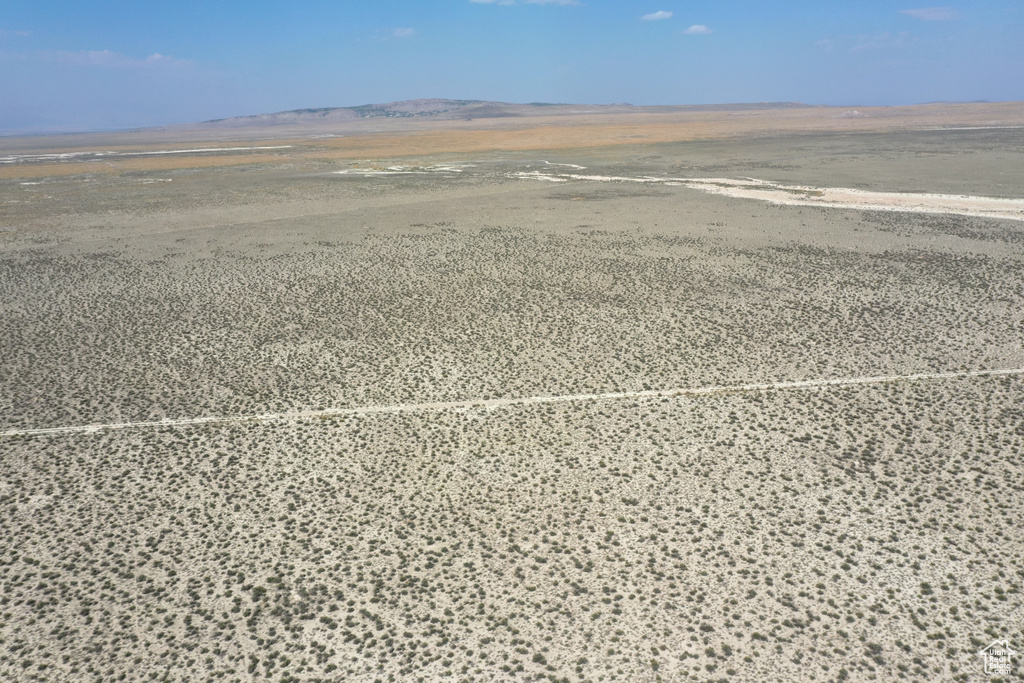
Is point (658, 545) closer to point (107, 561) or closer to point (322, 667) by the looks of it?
point (322, 667)

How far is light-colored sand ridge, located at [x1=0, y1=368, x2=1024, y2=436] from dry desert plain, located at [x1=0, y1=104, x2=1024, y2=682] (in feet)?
0.15

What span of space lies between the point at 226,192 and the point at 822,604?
27668 millimetres

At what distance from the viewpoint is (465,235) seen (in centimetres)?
1748

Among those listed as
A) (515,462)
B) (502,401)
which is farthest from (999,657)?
(502,401)

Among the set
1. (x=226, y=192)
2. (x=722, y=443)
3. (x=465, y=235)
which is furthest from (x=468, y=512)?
(x=226, y=192)

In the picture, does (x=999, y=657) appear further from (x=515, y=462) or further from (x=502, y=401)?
(x=502, y=401)

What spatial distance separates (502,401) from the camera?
8.16 metres

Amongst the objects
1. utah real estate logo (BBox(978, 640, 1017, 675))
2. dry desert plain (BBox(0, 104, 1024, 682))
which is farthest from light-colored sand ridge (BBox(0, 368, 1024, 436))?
utah real estate logo (BBox(978, 640, 1017, 675))

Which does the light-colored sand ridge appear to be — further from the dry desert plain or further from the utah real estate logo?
the utah real estate logo

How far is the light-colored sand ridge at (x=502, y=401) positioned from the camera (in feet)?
24.7

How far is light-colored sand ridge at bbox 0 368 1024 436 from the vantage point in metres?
7.54

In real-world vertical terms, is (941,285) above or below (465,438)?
above

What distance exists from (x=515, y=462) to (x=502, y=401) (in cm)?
148

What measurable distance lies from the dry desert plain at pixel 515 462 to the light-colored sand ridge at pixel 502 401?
46mm
